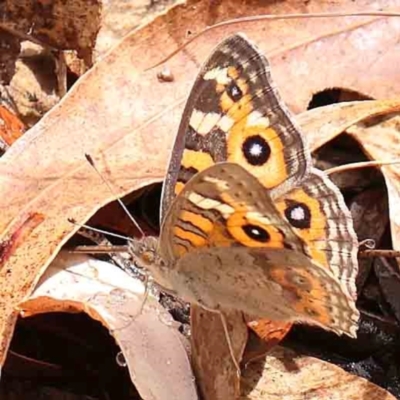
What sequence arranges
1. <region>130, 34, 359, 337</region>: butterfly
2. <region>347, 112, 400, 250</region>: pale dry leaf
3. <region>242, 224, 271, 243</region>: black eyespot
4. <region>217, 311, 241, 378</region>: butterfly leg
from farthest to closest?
<region>347, 112, 400, 250</region>: pale dry leaf, <region>217, 311, 241, 378</region>: butterfly leg, <region>130, 34, 359, 337</region>: butterfly, <region>242, 224, 271, 243</region>: black eyespot

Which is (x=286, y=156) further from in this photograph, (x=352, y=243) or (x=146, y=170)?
(x=146, y=170)

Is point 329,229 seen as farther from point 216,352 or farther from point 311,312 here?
point 216,352

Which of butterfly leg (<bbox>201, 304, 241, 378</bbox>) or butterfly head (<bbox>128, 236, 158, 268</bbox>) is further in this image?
butterfly head (<bbox>128, 236, 158, 268</bbox>)

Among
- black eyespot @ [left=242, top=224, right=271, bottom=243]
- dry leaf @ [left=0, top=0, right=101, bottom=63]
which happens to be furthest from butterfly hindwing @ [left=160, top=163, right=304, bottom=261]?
dry leaf @ [left=0, top=0, right=101, bottom=63]

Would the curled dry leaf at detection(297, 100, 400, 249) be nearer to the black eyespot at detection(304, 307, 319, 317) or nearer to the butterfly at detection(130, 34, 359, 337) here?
the butterfly at detection(130, 34, 359, 337)

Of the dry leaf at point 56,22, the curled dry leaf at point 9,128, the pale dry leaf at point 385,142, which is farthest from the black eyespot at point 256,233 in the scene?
the dry leaf at point 56,22

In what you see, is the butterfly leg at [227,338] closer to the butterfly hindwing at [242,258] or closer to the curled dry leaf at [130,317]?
the butterfly hindwing at [242,258]

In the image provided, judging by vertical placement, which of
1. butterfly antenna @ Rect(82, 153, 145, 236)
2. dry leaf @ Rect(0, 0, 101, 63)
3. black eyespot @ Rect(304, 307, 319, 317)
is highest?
dry leaf @ Rect(0, 0, 101, 63)
